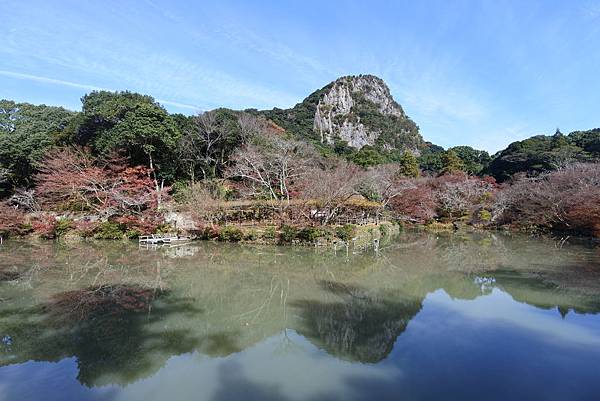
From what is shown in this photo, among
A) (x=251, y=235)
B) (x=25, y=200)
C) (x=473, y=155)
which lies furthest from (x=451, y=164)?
(x=25, y=200)

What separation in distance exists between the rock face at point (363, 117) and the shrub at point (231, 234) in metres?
54.4

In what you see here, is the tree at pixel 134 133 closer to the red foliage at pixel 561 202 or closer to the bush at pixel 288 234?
the bush at pixel 288 234

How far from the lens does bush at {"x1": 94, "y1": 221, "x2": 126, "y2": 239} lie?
827 inches

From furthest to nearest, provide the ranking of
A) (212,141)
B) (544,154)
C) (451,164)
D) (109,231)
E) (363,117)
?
(363,117), (451,164), (544,154), (212,141), (109,231)

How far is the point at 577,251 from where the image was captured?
16609 mm

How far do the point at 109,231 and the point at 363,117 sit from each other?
69470mm

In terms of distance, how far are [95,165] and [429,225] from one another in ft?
78.7

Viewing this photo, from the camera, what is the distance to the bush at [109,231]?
2102cm

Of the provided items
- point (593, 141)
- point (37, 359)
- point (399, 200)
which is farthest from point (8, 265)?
point (593, 141)

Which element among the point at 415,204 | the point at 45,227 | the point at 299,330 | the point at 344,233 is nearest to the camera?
the point at 299,330

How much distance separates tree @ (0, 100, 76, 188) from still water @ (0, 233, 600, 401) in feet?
45.5

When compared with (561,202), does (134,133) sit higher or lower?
higher

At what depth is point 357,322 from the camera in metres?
7.95

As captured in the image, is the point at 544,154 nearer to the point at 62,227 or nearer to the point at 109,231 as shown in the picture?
the point at 109,231
